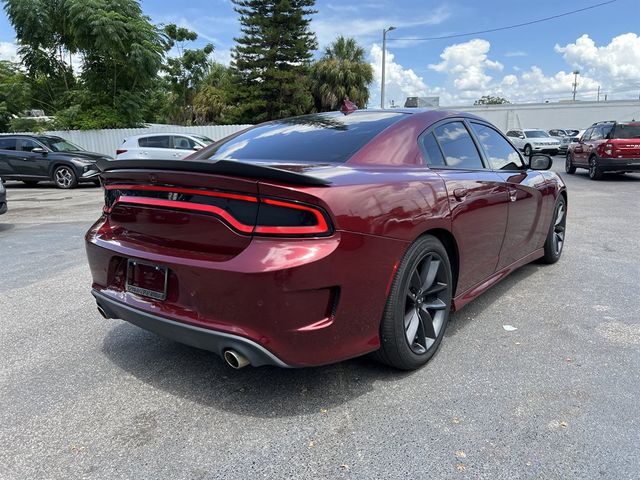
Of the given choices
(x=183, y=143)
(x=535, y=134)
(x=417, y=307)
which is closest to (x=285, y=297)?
(x=417, y=307)

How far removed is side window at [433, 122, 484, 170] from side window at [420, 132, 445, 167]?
7 cm

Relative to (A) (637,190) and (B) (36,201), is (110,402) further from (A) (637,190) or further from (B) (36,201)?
(A) (637,190)

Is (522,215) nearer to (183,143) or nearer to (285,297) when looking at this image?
(285,297)

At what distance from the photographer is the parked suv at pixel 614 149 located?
13.2 m

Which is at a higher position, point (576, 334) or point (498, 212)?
point (498, 212)

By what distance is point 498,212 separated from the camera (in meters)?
3.64

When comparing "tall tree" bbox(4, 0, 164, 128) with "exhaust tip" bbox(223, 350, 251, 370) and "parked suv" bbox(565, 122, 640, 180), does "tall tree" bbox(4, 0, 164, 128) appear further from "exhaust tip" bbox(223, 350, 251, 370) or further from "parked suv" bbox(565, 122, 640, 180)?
"exhaust tip" bbox(223, 350, 251, 370)

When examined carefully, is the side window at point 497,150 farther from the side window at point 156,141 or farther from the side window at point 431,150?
the side window at point 156,141

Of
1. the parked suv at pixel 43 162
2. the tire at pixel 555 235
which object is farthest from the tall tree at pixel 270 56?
the tire at pixel 555 235

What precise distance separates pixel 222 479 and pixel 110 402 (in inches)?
37.1

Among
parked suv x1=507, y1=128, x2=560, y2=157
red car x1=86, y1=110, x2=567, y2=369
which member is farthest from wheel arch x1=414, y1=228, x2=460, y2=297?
parked suv x1=507, y1=128, x2=560, y2=157

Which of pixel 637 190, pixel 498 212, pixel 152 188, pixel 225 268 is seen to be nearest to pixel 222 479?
pixel 225 268

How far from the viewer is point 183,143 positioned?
593 inches

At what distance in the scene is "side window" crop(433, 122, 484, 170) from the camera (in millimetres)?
3387
